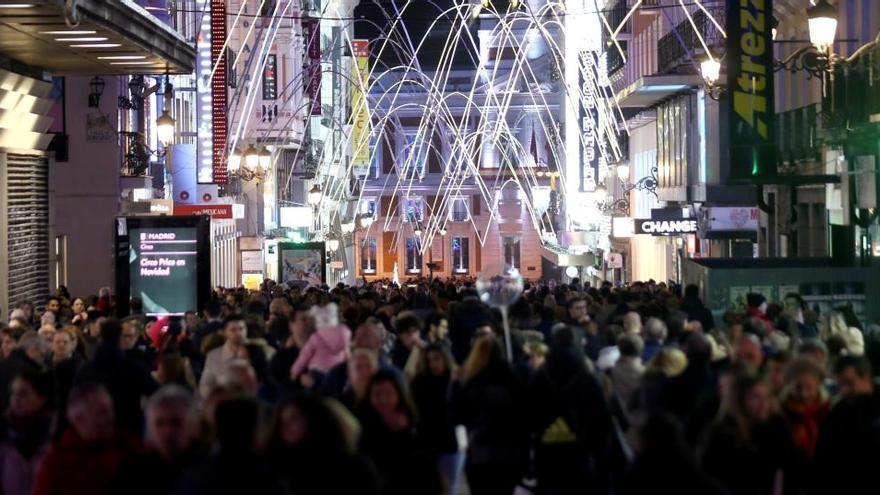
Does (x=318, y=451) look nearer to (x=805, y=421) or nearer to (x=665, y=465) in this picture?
(x=665, y=465)

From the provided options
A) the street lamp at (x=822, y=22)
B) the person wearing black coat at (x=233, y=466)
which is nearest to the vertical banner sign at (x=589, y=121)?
the street lamp at (x=822, y=22)

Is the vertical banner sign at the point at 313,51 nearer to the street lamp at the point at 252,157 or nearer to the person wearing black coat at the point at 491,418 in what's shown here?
the street lamp at the point at 252,157

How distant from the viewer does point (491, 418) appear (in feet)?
34.1

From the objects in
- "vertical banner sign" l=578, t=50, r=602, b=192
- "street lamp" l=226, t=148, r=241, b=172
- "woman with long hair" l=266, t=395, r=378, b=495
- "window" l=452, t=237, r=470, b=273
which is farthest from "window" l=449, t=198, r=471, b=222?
"woman with long hair" l=266, t=395, r=378, b=495

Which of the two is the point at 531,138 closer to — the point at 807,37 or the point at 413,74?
the point at 413,74

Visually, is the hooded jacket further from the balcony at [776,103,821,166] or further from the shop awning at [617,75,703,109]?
the shop awning at [617,75,703,109]

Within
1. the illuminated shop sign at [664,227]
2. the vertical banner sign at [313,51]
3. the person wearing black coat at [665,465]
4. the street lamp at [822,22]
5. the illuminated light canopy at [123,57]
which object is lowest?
the person wearing black coat at [665,465]

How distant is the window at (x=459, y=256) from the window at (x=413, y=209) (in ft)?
9.09

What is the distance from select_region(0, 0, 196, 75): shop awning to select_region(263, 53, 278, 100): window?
24.2m

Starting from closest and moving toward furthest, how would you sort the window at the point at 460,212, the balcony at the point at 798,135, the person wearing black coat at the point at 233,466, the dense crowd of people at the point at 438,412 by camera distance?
1. the person wearing black coat at the point at 233,466
2. the dense crowd of people at the point at 438,412
3. the balcony at the point at 798,135
4. the window at the point at 460,212

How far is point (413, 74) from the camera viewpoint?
11262 centimetres

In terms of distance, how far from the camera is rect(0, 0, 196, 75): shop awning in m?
19.5

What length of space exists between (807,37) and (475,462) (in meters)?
24.8

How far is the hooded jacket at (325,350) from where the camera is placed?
12578 millimetres
